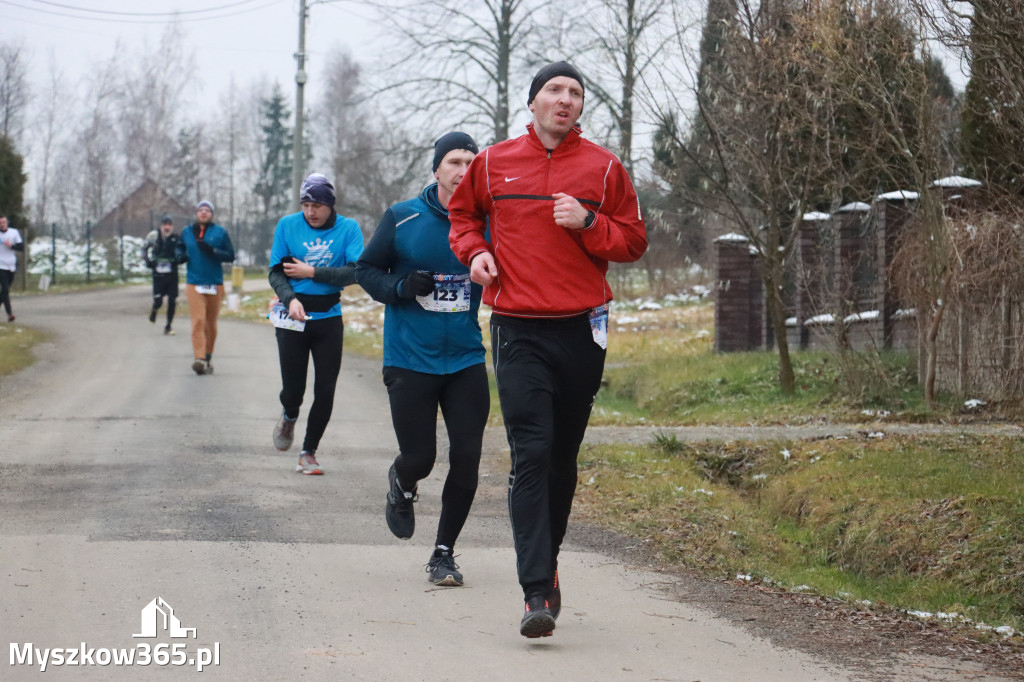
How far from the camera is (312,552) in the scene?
6164 mm

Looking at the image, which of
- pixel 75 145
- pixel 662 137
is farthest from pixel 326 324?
pixel 75 145

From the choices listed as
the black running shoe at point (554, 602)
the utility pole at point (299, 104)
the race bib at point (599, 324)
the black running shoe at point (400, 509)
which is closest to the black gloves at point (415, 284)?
the black running shoe at point (400, 509)

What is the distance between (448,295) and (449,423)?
0.58 meters

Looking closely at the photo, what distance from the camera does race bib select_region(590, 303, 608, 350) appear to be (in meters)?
4.87

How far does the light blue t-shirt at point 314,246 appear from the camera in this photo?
8164mm

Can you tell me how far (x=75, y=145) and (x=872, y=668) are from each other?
239 ft

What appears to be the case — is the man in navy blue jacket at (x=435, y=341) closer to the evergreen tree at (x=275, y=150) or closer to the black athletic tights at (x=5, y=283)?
the black athletic tights at (x=5, y=283)

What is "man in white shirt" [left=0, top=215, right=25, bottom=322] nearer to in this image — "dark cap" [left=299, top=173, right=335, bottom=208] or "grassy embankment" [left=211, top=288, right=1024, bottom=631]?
"grassy embankment" [left=211, top=288, right=1024, bottom=631]

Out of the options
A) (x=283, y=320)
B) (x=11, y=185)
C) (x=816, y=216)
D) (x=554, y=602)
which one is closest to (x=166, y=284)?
(x=816, y=216)

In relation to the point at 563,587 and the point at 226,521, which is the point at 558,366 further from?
the point at 226,521

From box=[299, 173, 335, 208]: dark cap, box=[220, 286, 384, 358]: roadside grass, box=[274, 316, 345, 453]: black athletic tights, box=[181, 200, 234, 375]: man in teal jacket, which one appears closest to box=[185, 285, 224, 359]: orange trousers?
box=[181, 200, 234, 375]: man in teal jacket

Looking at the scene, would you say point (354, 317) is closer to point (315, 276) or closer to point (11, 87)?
point (315, 276)

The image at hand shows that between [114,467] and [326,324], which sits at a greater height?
[326,324]

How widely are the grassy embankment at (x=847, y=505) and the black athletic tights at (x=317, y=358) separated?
1.82 metres
